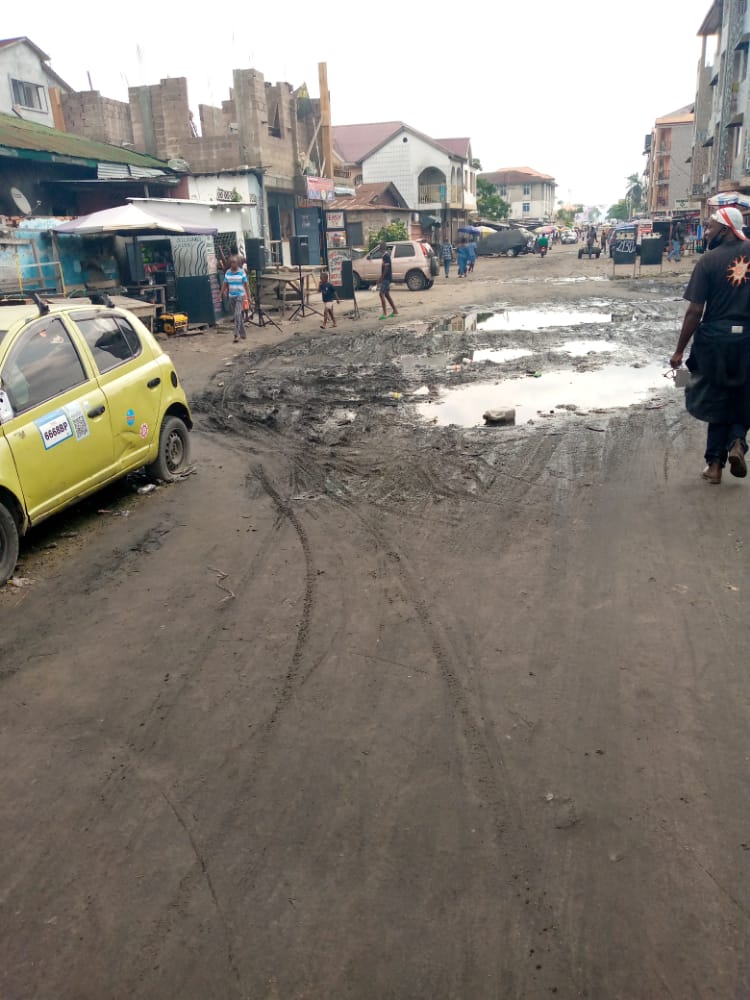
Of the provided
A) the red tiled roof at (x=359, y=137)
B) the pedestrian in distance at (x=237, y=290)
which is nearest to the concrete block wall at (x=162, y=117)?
the pedestrian in distance at (x=237, y=290)

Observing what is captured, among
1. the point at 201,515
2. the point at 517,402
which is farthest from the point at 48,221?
the point at 201,515

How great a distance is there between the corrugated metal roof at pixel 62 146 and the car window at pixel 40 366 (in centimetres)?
1420

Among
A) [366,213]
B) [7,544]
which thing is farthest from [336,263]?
[366,213]

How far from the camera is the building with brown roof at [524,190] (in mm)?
134250

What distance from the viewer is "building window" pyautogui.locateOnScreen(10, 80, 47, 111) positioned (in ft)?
96.6

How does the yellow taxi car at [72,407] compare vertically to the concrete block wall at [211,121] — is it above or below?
below

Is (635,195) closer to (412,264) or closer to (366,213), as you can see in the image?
(366,213)

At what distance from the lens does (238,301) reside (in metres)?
18.1

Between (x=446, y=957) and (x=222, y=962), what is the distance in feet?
2.29

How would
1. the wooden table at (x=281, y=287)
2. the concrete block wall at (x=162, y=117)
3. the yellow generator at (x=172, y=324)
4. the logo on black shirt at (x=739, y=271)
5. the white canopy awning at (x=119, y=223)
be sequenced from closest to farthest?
the logo on black shirt at (x=739, y=271) < the white canopy awning at (x=119, y=223) < the yellow generator at (x=172, y=324) < the wooden table at (x=281, y=287) < the concrete block wall at (x=162, y=117)

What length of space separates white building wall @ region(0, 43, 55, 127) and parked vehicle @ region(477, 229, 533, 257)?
1411 inches

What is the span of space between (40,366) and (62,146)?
58.0 feet

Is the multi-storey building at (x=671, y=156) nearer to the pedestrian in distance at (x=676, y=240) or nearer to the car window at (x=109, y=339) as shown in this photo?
the pedestrian in distance at (x=676, y=240)

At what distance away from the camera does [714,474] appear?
22.0 feet
